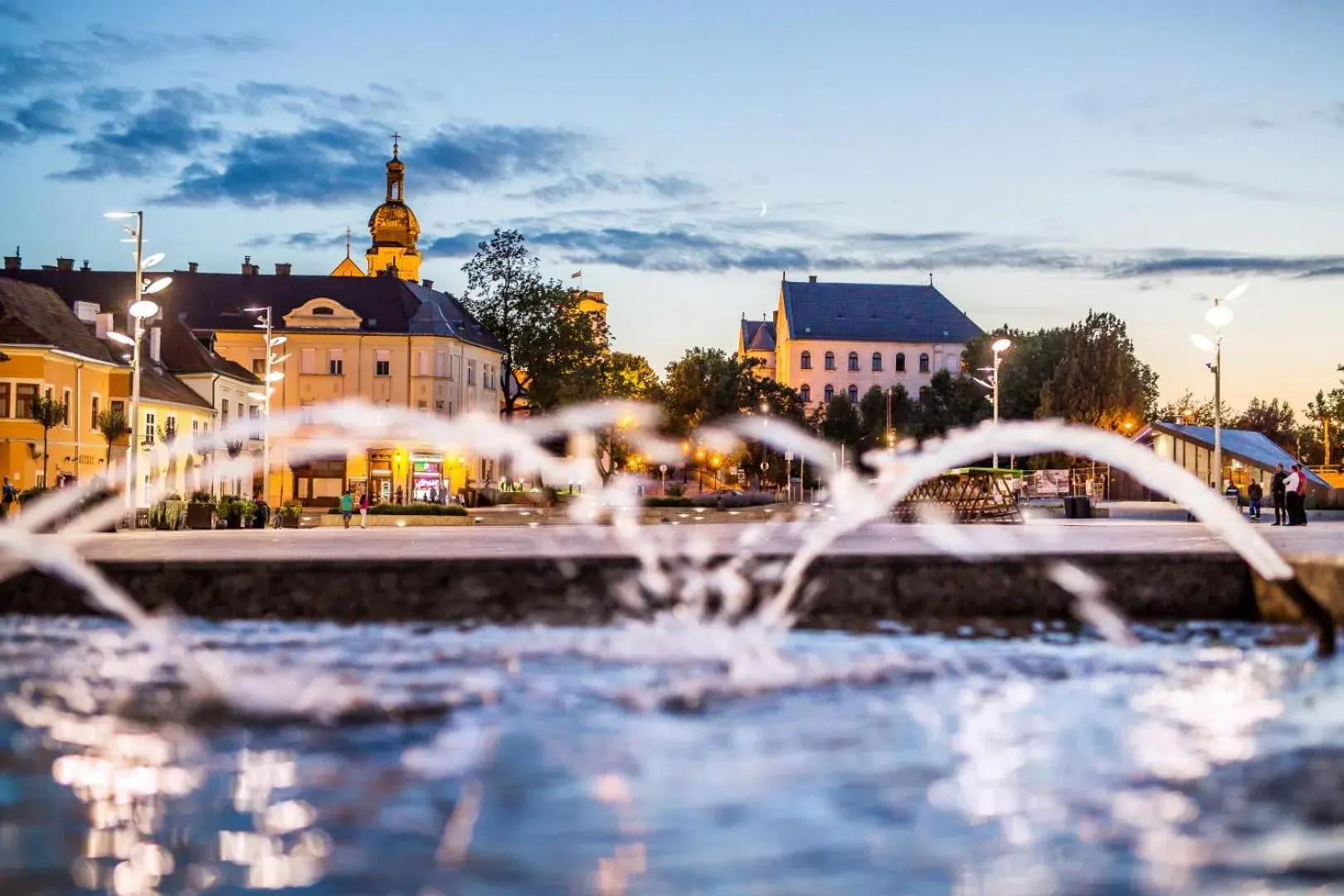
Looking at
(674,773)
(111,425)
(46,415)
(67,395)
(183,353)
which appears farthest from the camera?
(183,353)

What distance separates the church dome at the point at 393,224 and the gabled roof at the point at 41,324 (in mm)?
87522

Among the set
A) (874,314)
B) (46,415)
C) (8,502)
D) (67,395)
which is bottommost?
(8,502)

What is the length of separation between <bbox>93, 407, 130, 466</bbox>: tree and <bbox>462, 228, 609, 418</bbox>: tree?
41.1 m

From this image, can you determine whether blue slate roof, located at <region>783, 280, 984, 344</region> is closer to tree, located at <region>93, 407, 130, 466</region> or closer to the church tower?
the church tower

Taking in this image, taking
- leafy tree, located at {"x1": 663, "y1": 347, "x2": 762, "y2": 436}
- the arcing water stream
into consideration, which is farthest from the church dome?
the arcing water stream

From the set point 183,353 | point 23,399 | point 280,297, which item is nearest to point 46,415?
point 23,399

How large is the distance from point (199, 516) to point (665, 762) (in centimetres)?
4651

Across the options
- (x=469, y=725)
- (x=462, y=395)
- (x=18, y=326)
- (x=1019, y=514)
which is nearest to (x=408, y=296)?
(x=462, y=395)

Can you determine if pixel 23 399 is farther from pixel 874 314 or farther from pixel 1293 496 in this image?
pixel 874 314

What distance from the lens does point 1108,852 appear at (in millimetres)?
7852

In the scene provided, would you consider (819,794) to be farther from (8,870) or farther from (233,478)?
(233,478)

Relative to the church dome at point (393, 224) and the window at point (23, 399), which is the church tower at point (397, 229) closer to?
the church dome at point (393, 224)

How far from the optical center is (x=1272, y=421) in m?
172

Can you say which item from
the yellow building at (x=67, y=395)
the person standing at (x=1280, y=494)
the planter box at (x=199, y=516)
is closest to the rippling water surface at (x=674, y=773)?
the person standing at (x=1280, y=494)
